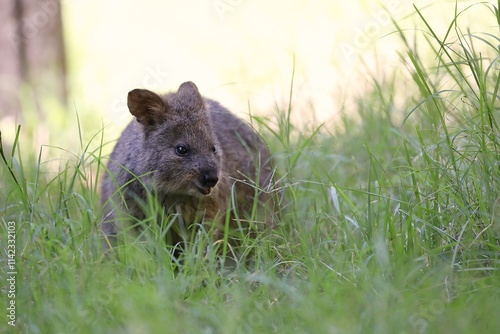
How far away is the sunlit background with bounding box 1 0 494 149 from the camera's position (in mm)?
8289

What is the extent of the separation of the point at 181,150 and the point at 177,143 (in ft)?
0.18

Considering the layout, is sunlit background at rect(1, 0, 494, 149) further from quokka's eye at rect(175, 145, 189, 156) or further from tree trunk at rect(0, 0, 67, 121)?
quokka's eye at rect(175, 145, 189, 156)

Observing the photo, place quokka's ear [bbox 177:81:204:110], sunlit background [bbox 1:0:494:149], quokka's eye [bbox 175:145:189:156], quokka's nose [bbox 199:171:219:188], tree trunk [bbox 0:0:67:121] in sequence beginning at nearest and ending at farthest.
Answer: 1. quokka's nose [bbox 199:171:219:188]
2. quokka's eye [bbox 175:145:189:156]
3. quokka's ear [bbox 177:81:204:110]
4. sunlit background [bbox 1:0:494:149]
5. tree trunk [bbox 0:0:67:121]

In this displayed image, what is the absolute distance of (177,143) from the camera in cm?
511

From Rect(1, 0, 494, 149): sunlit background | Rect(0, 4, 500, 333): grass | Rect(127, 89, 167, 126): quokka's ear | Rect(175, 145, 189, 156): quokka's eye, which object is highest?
Rect(1, 0, 494, 149): sunlit background

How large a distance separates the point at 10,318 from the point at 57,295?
27cm

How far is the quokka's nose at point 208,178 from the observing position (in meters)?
4.94

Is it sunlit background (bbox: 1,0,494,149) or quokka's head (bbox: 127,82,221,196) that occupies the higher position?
sunlit background (bbox: 1,0,494,149)

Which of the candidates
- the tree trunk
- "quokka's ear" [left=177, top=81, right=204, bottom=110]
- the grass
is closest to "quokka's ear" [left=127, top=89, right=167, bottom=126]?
"quokka's ear" [left=177, top=81, right=204, bottom=110]

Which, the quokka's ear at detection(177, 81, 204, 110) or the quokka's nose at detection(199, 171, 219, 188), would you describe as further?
the quokka's ear at detection(177, 81, 204, 110)

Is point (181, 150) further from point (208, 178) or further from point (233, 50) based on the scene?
point (233, 50)

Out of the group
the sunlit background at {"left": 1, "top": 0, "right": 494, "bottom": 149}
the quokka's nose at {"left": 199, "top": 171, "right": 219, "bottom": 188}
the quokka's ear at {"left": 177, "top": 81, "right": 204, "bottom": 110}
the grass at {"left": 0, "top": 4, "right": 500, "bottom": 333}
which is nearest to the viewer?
the grass at {"left": 0, "top": 4, "right": 500, "bottom": 333}

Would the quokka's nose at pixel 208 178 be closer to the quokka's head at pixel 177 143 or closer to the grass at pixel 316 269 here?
the quokka's head at pixel 177 143

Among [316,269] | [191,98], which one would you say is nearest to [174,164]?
[191,98]
